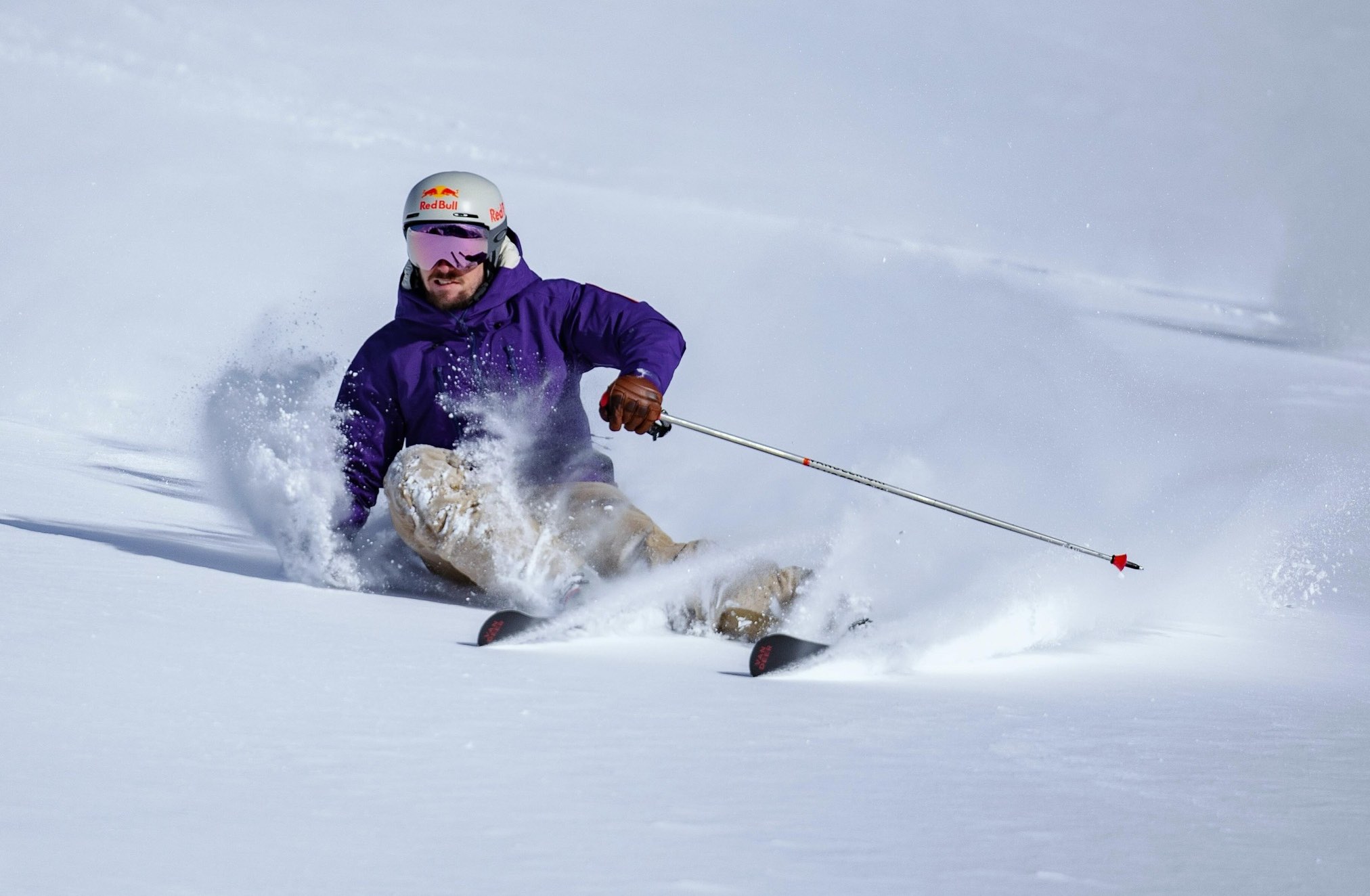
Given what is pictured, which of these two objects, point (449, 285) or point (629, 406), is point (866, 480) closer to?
point (629, 406)

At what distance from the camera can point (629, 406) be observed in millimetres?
3588

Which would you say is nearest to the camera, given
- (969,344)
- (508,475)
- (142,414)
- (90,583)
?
(90,583)

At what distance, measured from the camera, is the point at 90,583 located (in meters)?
3.24

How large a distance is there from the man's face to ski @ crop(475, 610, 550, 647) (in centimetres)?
146

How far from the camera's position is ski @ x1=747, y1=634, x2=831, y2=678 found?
2.86 m

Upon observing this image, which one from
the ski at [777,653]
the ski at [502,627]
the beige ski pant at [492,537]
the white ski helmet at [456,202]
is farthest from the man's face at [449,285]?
the ski at [777,653]

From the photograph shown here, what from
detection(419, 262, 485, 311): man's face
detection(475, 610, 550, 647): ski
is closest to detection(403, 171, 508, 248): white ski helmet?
detection(419, 262, 485, 311): man's face

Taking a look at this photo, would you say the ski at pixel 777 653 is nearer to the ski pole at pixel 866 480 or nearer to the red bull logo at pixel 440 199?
the ski pole at pixel 866 480

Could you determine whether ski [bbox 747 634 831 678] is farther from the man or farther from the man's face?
the man's face

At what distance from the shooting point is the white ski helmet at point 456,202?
165 inches

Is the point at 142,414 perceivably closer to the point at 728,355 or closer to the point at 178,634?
the point at 728,355

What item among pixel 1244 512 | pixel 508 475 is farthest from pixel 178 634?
pixel 1244 512

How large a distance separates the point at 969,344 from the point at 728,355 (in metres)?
3.18

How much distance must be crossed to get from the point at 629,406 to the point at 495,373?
800mm
